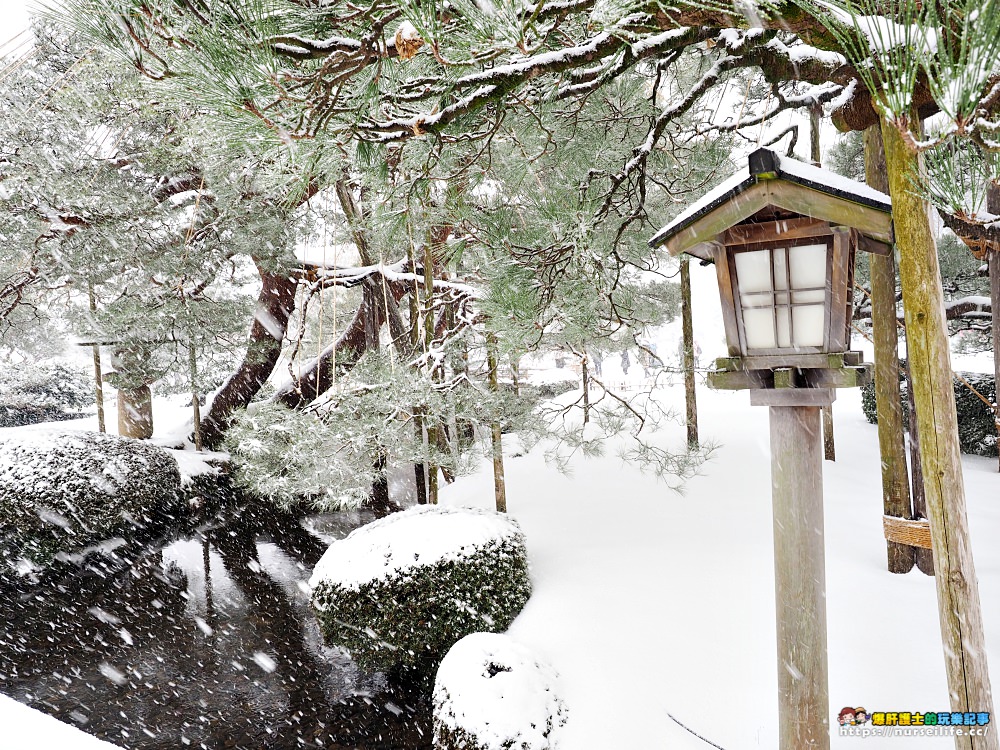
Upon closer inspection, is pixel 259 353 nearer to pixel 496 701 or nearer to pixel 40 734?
pixel 496 701

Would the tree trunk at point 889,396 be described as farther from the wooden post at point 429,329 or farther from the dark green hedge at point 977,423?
the dark green hedge at point 977,423

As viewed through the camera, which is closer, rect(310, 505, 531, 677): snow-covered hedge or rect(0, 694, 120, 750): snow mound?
rect(0, 694, 120, 750): snow mound

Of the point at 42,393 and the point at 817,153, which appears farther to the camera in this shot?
the point at 42,393

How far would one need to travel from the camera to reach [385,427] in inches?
147

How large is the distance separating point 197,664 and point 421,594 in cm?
190

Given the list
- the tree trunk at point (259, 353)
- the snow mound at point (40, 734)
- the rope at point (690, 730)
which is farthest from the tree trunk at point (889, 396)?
the tree trunk at point (259, 353)

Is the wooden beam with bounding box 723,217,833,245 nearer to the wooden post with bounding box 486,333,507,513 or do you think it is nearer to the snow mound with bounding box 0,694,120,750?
the snow mound with bounding box 0,694,120,750

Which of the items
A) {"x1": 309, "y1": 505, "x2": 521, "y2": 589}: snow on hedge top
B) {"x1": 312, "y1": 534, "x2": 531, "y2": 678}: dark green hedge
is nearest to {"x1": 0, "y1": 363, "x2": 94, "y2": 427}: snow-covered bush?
{"x1": 309, "y1": 505, "x2": 521, "y2": 589}: snow on hedge top

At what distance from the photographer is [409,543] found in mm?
3357

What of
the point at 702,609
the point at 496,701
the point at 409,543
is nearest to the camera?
the point at 496,701

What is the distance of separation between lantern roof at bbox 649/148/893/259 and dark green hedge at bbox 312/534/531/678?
2.37 m

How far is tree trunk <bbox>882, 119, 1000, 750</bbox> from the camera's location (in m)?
1.28

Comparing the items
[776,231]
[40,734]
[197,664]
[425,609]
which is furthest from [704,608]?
[197,664]

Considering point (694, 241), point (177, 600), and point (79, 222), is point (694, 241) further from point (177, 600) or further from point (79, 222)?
point (79, 222)
